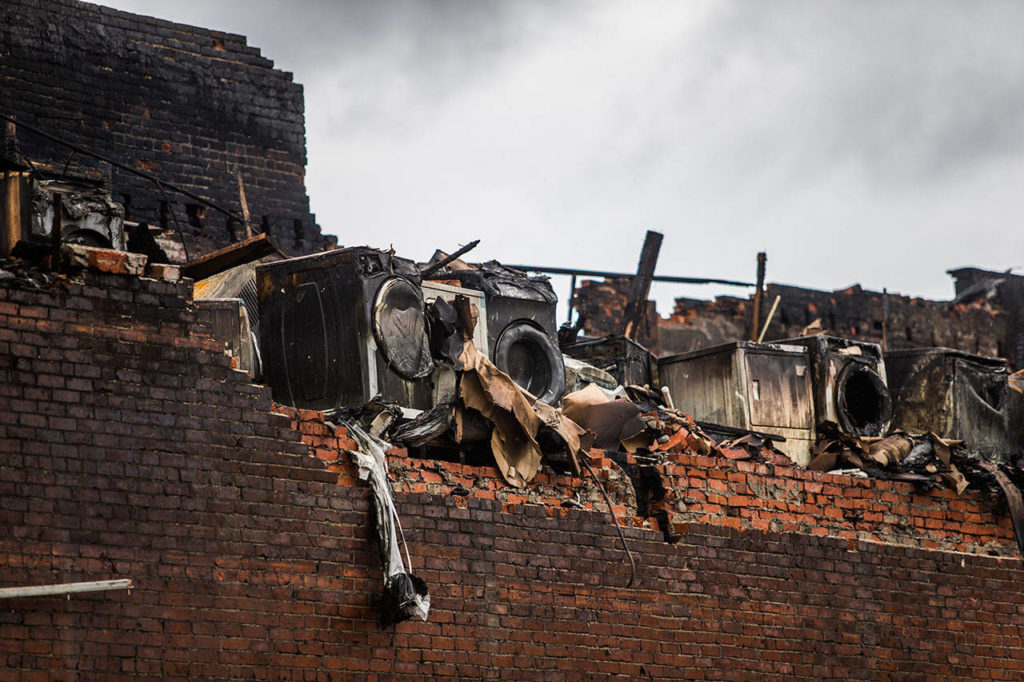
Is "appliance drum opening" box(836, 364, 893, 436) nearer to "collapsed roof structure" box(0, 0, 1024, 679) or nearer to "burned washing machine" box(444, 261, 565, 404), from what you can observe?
"collapsed roof structure" box(0, 0, 1024, 679)

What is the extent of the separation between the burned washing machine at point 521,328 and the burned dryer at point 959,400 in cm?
428

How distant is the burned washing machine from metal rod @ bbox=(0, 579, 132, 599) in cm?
428

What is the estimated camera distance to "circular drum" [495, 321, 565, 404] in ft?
40.8

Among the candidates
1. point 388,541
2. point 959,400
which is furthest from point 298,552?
point 959,400

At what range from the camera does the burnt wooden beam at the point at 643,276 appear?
18469 millimetres

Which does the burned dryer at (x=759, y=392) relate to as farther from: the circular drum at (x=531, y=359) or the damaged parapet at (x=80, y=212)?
the damaged parapet at (x=80, y=212)

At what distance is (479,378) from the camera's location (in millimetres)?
10930

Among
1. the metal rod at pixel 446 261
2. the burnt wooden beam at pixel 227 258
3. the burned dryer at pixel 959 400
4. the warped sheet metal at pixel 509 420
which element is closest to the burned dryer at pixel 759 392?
the burned dryer at pixel 959 400

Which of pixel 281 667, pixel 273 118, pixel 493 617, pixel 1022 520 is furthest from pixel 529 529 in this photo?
pixel 273 118

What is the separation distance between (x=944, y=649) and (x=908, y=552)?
79 cm

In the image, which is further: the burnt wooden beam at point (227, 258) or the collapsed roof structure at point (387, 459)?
the burnt wooden beam at point (227, 258)

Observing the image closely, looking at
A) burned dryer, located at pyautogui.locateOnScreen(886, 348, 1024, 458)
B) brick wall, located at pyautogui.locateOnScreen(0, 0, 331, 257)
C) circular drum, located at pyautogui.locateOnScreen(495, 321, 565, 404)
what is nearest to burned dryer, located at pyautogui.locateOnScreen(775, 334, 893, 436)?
burned dryer, located at pyautogui.locateOnScreen(886, 348, 1024, 458)

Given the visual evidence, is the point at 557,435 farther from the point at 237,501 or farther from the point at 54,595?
the point at 54,595

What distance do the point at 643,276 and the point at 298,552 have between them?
31.5 feet
